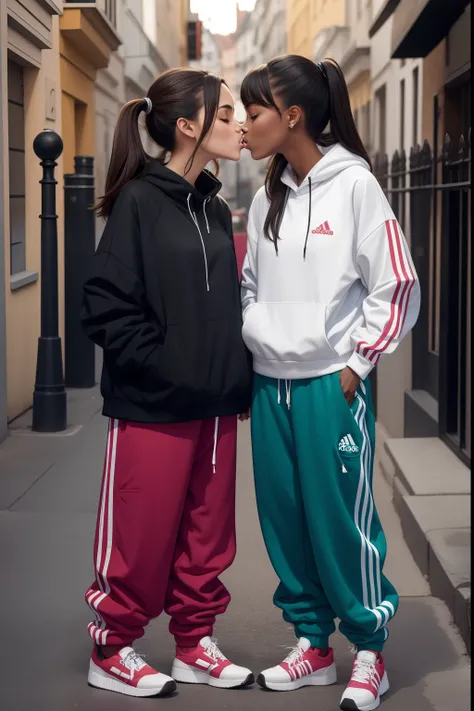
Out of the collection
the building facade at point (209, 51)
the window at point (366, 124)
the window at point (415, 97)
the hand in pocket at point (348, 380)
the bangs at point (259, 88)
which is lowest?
the hand in pocket at point (348, 380)

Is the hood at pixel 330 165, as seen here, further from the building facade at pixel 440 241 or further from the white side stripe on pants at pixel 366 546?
the building facade at pixel 440 241

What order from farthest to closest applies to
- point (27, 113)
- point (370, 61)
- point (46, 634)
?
point (370, 61)
point (27, 113)
point (46, 634)

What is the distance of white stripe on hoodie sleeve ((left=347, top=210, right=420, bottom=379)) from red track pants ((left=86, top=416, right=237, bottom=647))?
500 mm

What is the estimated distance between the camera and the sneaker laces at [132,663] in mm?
3592

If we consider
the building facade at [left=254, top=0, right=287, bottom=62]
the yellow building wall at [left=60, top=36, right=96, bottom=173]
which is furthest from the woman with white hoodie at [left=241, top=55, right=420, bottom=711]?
the building facade at [left=254, top=0, right=287, bottom=62]

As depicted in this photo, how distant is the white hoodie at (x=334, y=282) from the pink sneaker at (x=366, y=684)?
2.82ft

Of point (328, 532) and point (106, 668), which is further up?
point (328, 532)

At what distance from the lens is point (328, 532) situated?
137 inches

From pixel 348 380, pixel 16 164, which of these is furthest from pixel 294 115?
pixel 16 164

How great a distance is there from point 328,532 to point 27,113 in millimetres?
6658

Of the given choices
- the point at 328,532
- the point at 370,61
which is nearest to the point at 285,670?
the point at 328,532

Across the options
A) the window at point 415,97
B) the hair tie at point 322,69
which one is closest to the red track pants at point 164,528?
the hair tie at point 322,69

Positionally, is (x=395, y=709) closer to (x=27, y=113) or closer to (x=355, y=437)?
(x=355, y=437)

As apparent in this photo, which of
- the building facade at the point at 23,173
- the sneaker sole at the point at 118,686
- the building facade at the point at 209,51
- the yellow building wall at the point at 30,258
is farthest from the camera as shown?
the building facade at the point at 209,51
